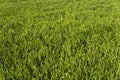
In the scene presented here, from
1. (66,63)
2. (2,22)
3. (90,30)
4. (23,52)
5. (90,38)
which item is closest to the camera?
(66,63)

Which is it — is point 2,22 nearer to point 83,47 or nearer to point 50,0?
point 83,47

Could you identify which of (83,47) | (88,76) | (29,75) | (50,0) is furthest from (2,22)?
(50,0)

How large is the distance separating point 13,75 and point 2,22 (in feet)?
9.51

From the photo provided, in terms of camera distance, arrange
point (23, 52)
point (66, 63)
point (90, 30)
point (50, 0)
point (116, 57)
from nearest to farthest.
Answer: point (66, 63) → point (116, 57) → point (23, 52) → point (90, 30) → point (50, 0)

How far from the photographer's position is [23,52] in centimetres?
302

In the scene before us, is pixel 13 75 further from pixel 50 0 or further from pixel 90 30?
pixel 50 0

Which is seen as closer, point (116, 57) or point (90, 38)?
point (116, 57)

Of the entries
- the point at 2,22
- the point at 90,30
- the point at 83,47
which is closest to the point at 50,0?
the point at 2,22

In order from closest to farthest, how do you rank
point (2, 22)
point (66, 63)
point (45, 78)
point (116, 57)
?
1. point (45, 78)
2. point (66, 63)
3. point (116, 57)
4. point (2, 22)

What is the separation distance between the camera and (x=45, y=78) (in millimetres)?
2332

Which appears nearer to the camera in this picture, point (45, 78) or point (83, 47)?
point (45, 78)

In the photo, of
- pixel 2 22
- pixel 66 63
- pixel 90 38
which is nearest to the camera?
pixel 66 63

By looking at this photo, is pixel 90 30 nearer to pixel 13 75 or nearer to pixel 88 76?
pixel 88 76

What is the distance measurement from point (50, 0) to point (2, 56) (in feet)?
25.5
